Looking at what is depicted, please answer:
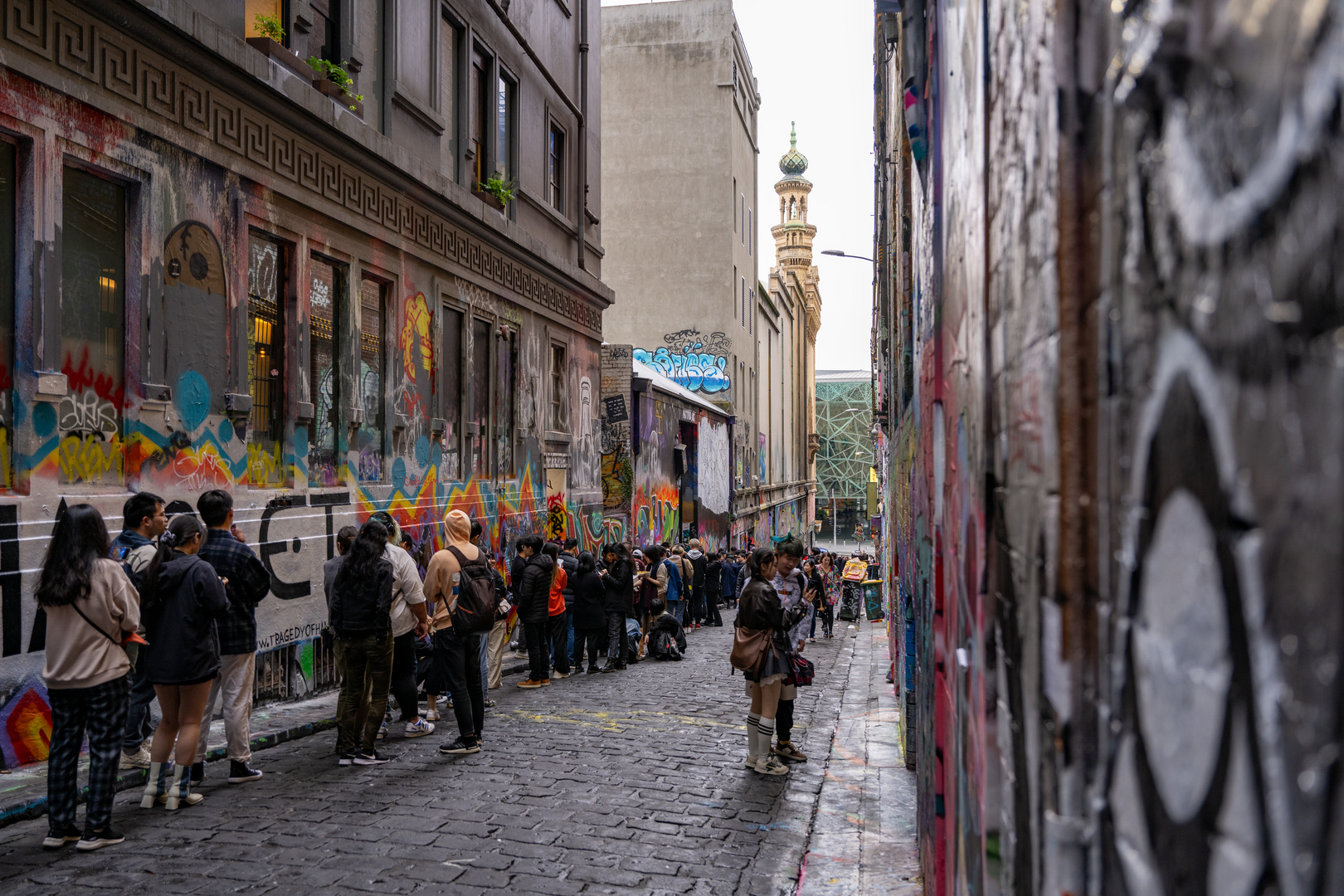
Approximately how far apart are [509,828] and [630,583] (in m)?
7.48

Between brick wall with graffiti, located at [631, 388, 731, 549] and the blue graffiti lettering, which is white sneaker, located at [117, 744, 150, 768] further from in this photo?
the blue graffiti lettering

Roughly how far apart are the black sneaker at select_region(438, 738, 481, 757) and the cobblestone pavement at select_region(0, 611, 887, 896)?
0.30 ft

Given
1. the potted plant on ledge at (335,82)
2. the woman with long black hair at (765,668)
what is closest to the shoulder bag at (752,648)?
the woman with long black hair at (765,668)

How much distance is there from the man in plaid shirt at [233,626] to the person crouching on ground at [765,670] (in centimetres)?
348

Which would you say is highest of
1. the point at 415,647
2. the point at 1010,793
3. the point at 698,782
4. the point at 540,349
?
the point at 540,349

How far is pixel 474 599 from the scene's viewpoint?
328 inches

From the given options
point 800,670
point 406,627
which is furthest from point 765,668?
point 406,627

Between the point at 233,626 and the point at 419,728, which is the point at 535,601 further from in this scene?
the point at 233,626

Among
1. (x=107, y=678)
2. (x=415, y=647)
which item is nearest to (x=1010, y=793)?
(x=107, y=678)

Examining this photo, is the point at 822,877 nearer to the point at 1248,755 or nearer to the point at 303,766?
the point at 303,766

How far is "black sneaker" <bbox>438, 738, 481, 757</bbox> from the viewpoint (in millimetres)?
7980

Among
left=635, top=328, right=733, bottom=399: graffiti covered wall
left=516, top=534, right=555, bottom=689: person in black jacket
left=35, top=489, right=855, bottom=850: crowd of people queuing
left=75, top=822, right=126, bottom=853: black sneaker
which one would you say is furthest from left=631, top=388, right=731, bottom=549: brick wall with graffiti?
left=75, top=822, right=126, bottom=853: black sneaker

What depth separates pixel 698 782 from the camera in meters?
7.40

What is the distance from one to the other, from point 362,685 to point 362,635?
390 mm
